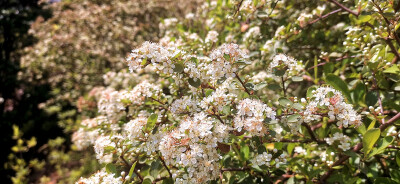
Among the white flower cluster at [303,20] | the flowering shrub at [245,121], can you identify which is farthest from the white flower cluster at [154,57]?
the white flower cluster at [303,20]

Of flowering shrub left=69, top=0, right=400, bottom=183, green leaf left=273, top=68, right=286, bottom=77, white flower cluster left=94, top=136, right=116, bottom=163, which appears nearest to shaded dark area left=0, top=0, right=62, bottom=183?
white flower cluster left=94, top=136, right=116, bottom=163

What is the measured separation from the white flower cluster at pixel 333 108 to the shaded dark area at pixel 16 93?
4.04 metres

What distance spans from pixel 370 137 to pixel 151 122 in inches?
32.6

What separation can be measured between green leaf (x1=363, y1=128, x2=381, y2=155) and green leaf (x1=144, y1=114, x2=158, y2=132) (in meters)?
0.80

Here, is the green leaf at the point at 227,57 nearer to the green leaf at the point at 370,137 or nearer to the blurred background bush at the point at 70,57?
the green leaf at the point at 370,137

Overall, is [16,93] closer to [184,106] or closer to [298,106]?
[184,106]

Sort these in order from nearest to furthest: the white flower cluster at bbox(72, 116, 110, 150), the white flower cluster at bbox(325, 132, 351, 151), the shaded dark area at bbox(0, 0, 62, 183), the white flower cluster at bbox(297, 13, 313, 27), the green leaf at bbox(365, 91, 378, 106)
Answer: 1. the white flower cluster at bbox(325, 132, 351, 151)
2. the green leaf at bbox(365, 91, 378, 106)
3. the white flower cluster at bbox(297, 13, 313, 27)
4. the white flower cluster at bbox(72, 116, 110, 150)
5. the shaded dark area at bbox(0, 0, 62, 183)

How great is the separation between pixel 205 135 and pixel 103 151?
0.54 metres

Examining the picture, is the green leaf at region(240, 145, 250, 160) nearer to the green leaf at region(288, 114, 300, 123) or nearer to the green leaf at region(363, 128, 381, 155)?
the green leaf at region(288, 114, 300, 123)

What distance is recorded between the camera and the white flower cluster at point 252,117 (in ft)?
3.42

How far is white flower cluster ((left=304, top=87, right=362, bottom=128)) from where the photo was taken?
40.1 inches

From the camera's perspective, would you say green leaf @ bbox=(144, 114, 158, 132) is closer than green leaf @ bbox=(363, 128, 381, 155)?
No

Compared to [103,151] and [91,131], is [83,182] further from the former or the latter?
[91,131]

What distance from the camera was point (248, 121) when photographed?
1.04 meters
